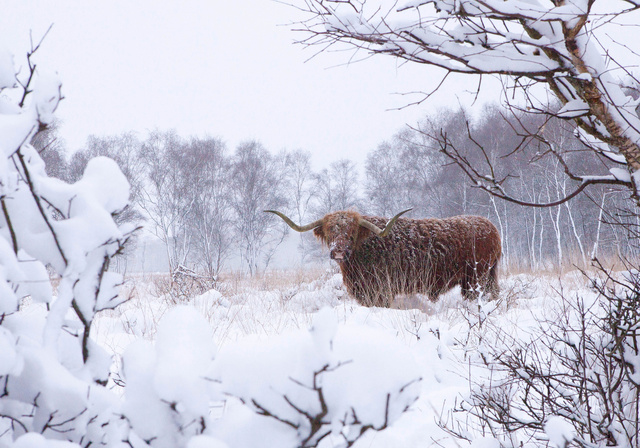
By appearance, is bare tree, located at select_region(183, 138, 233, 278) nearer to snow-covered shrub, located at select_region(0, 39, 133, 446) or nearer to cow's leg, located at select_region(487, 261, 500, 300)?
cow's leg, located at select_region(487, 261, 500, 300)

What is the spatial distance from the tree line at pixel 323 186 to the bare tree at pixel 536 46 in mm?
14928

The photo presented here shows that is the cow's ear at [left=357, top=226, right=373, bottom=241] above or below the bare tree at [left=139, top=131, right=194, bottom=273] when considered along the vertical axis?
below

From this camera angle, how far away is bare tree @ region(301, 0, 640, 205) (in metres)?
1.44

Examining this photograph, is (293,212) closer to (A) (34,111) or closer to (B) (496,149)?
(B) (496,149)

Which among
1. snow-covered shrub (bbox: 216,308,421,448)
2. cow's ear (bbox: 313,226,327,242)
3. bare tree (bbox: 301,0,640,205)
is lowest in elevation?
cow's ear (bbox: 313,226,327,242)

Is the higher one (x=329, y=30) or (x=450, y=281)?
(x=329, y=30)

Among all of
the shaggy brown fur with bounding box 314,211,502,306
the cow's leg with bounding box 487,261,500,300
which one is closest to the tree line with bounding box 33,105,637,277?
the cow's leg with bounding box 487,261,500,300

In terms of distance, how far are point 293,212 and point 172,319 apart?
23.9 meters

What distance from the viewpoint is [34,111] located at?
623 mm

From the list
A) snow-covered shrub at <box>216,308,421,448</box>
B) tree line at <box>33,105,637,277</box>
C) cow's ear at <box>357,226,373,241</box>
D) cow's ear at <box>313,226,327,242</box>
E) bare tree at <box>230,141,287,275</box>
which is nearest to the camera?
snow-covered shrub at <box>216,308,421,448</box>

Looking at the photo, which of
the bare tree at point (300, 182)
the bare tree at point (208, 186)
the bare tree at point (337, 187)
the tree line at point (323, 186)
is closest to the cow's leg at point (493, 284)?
the tree line at point (323, 186)

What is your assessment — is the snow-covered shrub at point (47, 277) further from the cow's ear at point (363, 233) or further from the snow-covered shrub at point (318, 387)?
the cow's ear at point (363, 233)

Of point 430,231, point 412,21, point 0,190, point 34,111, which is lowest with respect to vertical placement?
point 430,231

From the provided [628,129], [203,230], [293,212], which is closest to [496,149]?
[293,212]
